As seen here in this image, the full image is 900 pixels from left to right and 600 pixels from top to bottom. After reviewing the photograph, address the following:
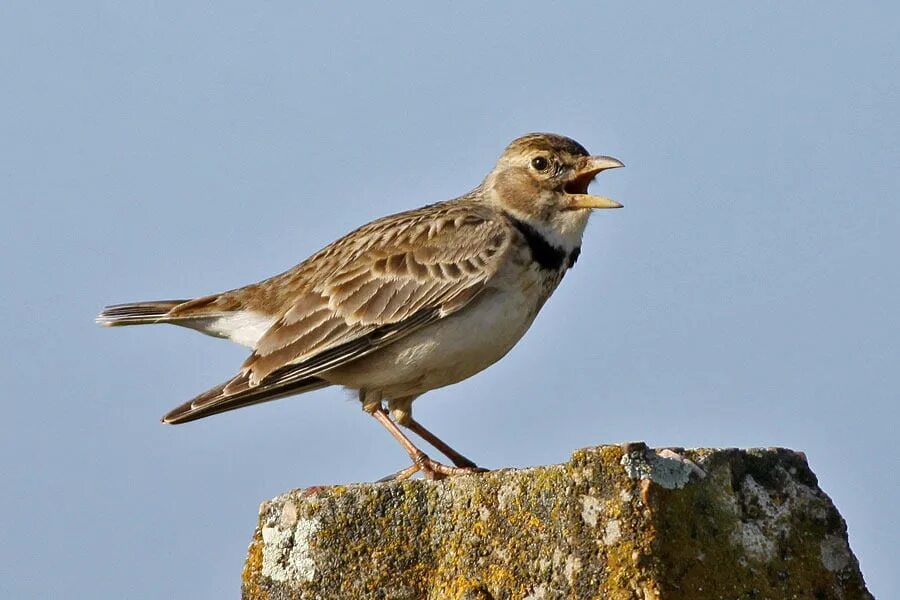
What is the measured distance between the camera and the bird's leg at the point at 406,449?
7152 mm

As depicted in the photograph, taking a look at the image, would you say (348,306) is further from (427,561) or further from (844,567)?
(844,567)

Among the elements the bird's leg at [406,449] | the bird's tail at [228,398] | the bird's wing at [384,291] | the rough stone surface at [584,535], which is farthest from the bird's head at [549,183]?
the rough stone surface at [584,535]

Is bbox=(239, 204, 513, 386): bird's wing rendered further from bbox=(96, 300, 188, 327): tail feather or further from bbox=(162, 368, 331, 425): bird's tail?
bbox=(96, 300, 188, 327): tail feather

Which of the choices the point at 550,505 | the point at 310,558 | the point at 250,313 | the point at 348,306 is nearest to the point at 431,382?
the point at 348,306

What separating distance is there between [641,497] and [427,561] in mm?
890

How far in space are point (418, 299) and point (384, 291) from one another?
27 cm

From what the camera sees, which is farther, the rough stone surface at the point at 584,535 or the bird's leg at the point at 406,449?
the bird's leg at the point at 406,449

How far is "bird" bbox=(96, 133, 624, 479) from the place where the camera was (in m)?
7.79

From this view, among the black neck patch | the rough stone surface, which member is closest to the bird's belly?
the black neck patch

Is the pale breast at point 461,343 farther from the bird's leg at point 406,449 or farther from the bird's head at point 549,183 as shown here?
the bird's head at point 549,183

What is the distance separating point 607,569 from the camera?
385cm

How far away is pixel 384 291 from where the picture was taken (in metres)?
8.10

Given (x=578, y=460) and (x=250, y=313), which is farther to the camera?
(x=250, y=313)

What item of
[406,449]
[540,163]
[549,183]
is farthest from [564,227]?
[406,449]
